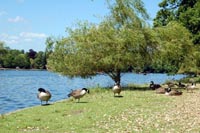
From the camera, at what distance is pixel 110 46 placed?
36.9 m

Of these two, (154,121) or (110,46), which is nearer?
(154,121)

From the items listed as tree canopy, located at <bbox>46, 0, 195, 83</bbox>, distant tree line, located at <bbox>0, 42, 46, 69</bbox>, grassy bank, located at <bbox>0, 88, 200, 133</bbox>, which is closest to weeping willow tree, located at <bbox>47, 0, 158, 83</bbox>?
tree canopy, located at <bbox>46, 0, 195, 83</bbox>

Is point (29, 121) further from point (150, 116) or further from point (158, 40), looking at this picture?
point (158, 40)

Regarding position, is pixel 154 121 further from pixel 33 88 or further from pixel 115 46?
pixel 33 88

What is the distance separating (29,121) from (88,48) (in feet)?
67.8

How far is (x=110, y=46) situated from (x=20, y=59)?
470 ft

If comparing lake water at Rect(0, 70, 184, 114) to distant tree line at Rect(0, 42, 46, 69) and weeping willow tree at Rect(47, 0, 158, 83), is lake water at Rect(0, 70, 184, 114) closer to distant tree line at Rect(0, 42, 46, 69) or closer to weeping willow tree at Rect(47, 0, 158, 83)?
weeping willow tree at Rect(47, 0, 158, 83)

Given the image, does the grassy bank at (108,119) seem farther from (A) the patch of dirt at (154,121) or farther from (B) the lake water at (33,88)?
(B) the lake water at (33,88)

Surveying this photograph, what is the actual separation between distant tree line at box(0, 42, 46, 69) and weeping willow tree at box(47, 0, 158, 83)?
132543 millimetres

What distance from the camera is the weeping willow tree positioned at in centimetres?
3675

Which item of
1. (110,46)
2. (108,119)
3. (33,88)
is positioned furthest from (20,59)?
(108,119)

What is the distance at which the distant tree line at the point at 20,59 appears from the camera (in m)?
172

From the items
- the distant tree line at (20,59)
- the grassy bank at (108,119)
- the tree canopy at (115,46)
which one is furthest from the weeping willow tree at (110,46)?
the distant tree line at (20,59)

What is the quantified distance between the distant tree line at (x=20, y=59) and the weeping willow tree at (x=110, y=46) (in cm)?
13254
